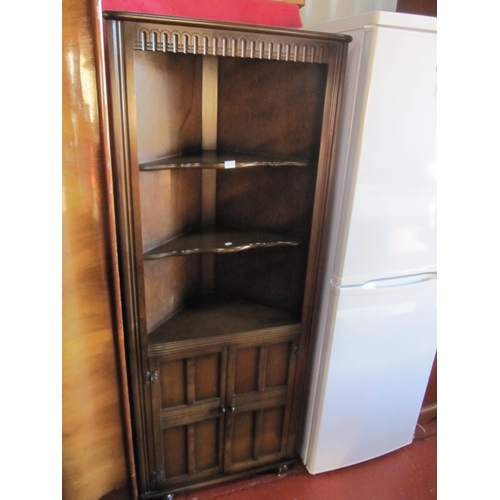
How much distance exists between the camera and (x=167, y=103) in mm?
1303

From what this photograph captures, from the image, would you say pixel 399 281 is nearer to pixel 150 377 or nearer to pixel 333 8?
pixel 150 377

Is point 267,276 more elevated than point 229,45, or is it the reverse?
point 229,45

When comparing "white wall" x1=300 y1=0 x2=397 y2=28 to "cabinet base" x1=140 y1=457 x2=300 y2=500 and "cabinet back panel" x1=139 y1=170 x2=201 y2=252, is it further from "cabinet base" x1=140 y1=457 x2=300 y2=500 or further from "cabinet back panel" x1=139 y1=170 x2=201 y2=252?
"cabinet base" x1=140 y1=457 x2=300 y2=500

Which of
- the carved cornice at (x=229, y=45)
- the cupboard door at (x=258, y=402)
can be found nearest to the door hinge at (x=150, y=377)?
the cupboard door at (x=258, y=402)

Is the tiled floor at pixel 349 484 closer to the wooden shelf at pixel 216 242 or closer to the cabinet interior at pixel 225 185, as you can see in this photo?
the cabinet interior at pixel 225 185

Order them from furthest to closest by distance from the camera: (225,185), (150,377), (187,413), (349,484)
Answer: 1. (349,484)
2. (225,185)
3. (187,413)
4. (150,377)

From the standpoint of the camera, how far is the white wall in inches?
67.7

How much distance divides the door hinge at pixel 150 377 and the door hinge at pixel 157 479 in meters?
0.41

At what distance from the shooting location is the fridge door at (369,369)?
147 cm

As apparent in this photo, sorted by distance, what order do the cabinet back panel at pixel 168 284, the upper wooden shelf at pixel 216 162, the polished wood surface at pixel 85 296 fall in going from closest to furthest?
the polished wood surface at pixel 85 296
the upper wooden shelf at pixel 216 162
the cabinet back panel at pixel 168 284

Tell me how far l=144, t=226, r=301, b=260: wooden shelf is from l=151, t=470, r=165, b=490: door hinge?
0.86 m

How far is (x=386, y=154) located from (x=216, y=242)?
2.11 feet

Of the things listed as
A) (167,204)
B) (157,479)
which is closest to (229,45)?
(167,204)
